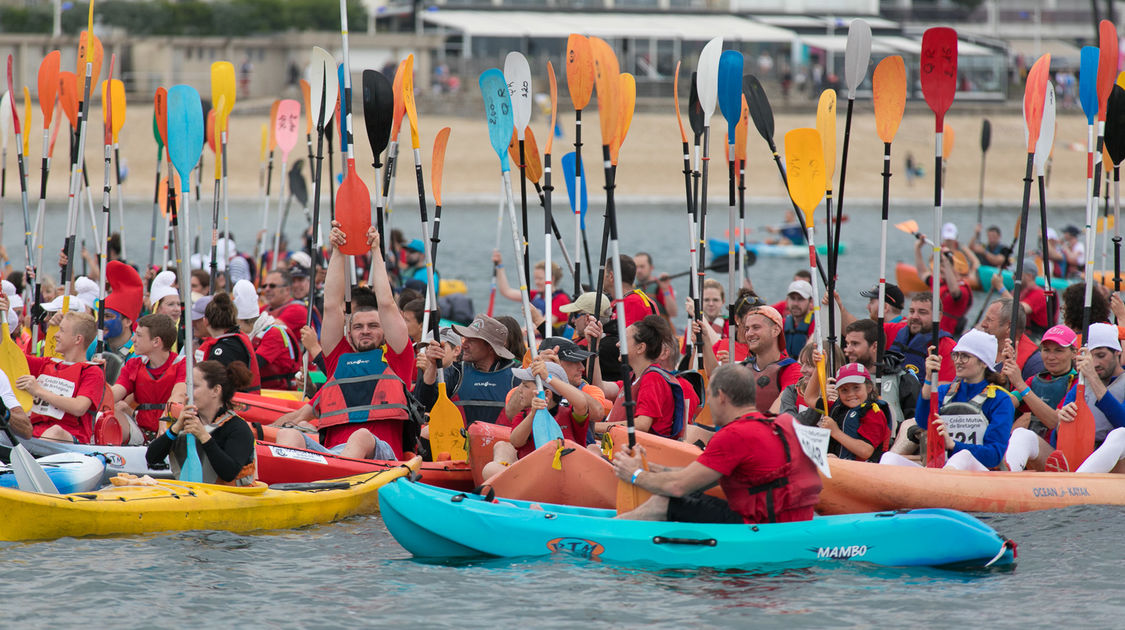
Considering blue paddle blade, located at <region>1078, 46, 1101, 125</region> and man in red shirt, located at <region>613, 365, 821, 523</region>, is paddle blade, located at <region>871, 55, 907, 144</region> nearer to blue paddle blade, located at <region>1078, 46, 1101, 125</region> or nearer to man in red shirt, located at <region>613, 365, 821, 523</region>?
blue paddle blade, located at <region>1078, 46, 1101, 125</region>

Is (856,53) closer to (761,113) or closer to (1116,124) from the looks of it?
(761,113)

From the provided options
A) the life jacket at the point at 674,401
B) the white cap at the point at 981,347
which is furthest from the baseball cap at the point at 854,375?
the life jacket at the point at 674,401

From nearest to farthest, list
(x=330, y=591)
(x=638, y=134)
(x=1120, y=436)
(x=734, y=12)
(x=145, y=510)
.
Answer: (x=330, y=591)
(x=145, y=510)
(x=1120, y=436)
(x=638, y=134)
(x=734, y=12)

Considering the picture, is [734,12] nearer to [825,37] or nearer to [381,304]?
[825,37]

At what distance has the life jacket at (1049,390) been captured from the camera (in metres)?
7.04

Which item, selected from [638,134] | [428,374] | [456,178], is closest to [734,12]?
[638,134]

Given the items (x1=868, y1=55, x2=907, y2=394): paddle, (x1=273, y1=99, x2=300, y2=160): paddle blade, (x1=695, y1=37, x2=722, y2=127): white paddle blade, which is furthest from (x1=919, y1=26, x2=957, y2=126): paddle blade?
(x1=273, y1=99, x2=300, y2=160): paddle blade

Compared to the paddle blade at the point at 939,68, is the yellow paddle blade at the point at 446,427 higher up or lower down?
lower down

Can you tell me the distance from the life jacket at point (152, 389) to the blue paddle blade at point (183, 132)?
114cm

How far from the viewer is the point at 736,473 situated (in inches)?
212

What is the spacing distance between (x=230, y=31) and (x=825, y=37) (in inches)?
1036

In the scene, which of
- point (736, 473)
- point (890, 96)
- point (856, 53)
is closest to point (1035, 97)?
point (890, 96)

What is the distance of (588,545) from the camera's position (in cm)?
570

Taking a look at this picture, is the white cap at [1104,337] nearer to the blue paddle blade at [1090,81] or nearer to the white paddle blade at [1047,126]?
the white paddle blade at [1047,126]
